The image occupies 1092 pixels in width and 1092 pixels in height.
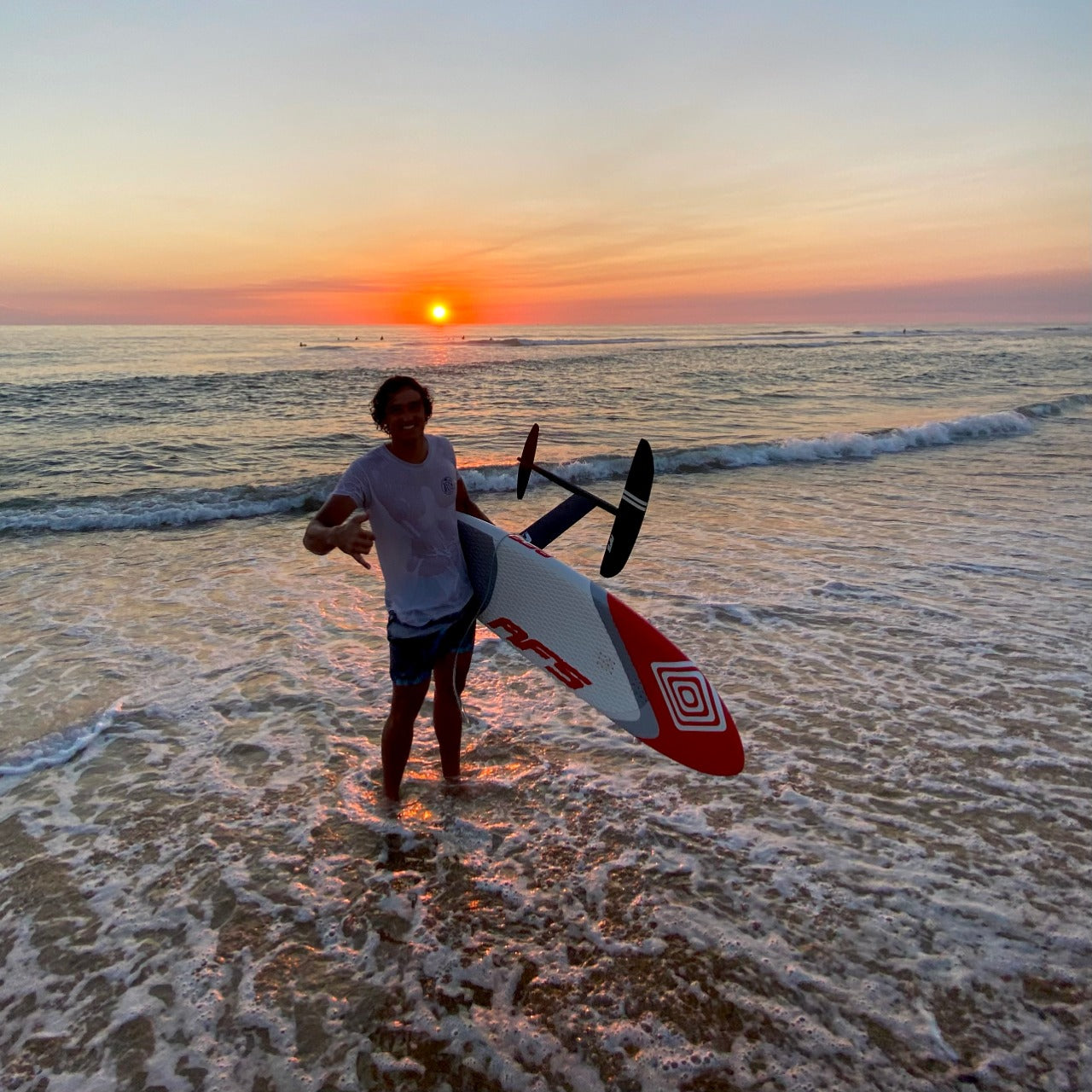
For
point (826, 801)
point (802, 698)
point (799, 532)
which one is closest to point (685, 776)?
point (826, 801)

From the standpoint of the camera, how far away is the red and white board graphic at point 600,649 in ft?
12.9

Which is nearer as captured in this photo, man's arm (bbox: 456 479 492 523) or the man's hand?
the man's hand

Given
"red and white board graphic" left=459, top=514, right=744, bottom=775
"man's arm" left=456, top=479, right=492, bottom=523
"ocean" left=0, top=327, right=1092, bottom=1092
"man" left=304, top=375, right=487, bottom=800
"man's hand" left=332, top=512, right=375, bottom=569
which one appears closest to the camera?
"ocean" left=0, top=327, right=1092, bottom=1092

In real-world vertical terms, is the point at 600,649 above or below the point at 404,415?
below

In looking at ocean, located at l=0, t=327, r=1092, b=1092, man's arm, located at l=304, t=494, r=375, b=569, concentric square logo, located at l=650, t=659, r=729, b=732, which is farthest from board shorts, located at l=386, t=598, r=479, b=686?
concentric square logo, located at l=650, t=659, r=729, b=732

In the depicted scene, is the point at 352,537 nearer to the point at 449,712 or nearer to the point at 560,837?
the point at 449,712

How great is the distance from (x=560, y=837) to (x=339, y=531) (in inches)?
77.7

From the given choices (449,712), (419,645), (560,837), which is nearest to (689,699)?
(560,837)

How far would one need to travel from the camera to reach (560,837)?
392 cm

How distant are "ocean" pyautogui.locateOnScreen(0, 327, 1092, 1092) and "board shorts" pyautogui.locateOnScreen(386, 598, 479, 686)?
891 millimetres

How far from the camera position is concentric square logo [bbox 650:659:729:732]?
392 centimetres

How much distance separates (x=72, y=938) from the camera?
3.31 meters

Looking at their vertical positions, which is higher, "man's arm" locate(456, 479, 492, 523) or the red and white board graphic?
"man's arm" locate(456, 479, 492, 523)

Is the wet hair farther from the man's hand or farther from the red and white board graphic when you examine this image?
the red and white board graphic
